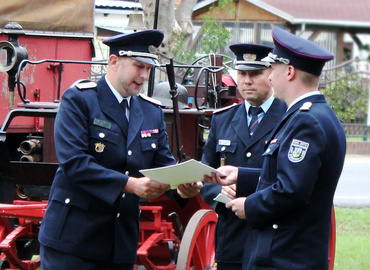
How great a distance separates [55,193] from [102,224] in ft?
0.89

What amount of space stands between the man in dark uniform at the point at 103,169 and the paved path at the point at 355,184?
278 inches

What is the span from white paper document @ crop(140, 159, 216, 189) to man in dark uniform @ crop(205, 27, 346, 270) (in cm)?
29

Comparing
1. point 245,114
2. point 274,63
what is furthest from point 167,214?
point 274,63

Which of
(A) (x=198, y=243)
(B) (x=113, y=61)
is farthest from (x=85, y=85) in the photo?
(A) (x=198, y=243)

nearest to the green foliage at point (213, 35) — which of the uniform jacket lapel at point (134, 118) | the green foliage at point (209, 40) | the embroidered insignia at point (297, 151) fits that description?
the green foliage at point (209, 40)

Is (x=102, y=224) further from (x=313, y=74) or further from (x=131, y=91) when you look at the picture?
(x=313, y=74)

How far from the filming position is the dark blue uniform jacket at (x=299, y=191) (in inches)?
117

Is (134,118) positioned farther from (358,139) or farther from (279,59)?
(358,139)

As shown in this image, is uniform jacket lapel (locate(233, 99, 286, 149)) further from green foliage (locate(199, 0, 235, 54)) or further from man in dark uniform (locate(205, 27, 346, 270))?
green foliage (locate(199, 0, 235, 54))

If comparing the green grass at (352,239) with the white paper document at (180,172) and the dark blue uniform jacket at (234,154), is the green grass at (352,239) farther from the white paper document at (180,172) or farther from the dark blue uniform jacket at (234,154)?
the white paper document at (180,172)

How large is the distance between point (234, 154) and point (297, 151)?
1.17m

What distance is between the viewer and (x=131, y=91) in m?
3.75

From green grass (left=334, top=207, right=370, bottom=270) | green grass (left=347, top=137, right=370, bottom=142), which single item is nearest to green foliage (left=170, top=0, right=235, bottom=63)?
green grass (left=347, top=137, right=370, bottom=142)

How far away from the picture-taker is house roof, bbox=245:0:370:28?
2.08 m
